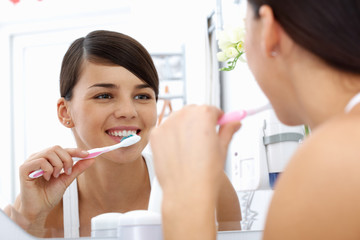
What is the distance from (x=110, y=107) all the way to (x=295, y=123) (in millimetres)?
334

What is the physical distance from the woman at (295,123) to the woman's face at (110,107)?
0.79 feet

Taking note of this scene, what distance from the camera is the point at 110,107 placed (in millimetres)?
702

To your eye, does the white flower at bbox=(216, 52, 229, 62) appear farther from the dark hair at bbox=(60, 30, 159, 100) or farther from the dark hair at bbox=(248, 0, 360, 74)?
the dark hair at bbox=(248, 0, 360, 74)

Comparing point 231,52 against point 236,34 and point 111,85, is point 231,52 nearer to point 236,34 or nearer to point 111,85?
point 236,34

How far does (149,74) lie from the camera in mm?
723

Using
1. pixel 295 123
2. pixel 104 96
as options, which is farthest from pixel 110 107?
pixel 295 123

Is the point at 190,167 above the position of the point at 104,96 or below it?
below

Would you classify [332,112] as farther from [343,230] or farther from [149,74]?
[149,74]

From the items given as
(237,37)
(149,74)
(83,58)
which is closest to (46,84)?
(83,58)

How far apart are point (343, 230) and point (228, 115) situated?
0.20 metres

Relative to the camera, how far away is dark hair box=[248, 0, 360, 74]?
386 millimetres

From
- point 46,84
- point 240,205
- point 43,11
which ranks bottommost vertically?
point 240,205

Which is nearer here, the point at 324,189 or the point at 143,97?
the point at 324,189

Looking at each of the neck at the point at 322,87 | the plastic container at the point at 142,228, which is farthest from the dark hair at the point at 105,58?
the neck at the point at 322,87
